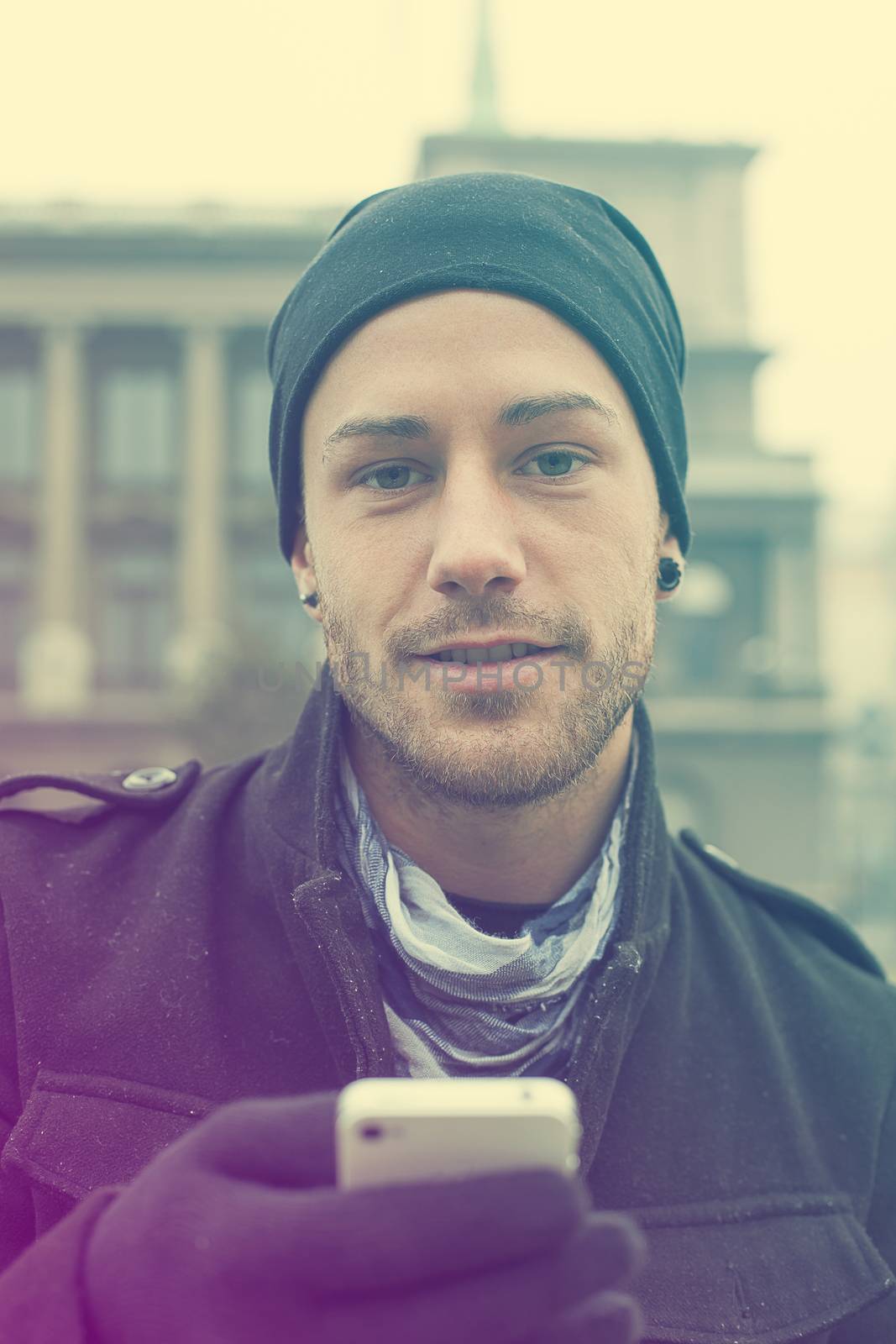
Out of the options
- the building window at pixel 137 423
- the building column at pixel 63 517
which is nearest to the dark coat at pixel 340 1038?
the building column at pixel 63 517

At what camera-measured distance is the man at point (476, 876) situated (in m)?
1.99

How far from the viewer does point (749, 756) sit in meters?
25.2

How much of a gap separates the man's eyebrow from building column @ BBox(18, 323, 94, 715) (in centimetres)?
2454

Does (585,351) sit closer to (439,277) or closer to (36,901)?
(439,277)


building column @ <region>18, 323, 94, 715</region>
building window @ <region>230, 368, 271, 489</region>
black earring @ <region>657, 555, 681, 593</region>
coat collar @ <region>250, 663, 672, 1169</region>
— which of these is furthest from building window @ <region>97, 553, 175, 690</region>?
coat collar @ <region>250, 663, 672, 1169</region>

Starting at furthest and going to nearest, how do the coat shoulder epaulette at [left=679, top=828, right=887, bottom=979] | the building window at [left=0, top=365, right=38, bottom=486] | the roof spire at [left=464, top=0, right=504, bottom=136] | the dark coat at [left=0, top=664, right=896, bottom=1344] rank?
the roof spire at [left=464, top=0, right=504, bottom=136] → the building window at [left=0, top=365, right=38, bottom=486] → the coat shoulder epaulette at [left=679, top=828, right=887, bottom=979] → the dark coat at [left=0, top=664, right=896, bottom=1344]

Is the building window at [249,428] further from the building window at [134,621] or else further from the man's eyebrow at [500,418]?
the man's eyebrow at [500,418]

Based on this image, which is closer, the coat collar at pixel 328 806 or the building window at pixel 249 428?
the coat collar at pixel 328 806

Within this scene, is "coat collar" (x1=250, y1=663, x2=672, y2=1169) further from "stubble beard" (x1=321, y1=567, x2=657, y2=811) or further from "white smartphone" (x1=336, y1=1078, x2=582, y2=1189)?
"white smartphone" (x1=336, y1=1078, x2=582, y2=1189)

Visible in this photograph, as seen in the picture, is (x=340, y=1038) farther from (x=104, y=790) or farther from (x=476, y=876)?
(x=104, y=790)

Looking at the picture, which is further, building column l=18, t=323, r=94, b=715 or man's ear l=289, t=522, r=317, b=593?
building column l=18, t=323, r=94, b=715

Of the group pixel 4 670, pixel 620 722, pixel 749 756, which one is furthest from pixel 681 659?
pixel 620 722

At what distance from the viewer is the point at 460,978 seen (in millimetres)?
2047

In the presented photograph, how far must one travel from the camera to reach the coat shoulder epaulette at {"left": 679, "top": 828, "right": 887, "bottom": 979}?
254 cm
